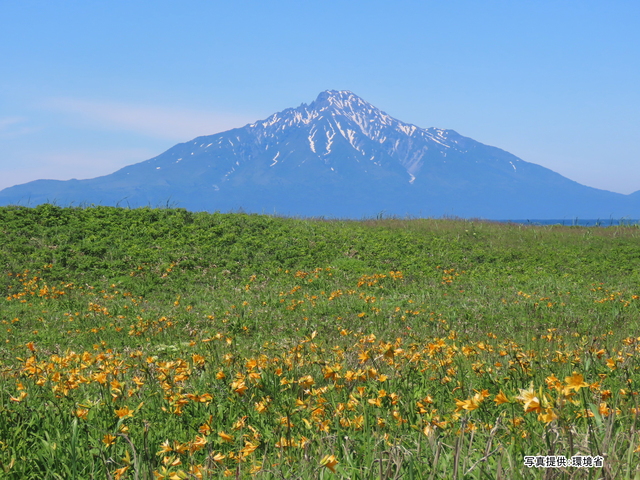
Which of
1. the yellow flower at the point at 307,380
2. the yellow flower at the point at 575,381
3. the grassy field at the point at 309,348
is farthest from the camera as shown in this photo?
the yellow flower at the point at 307,380

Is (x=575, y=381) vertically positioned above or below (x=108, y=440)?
above

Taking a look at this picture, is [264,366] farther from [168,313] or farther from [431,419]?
[168,313]

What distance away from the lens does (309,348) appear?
5508 mm

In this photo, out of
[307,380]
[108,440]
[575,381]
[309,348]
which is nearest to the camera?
[575,381]

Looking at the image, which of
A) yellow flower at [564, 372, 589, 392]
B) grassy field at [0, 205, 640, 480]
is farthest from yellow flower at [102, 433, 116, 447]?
yellow flower at [564, 372, 589, 392]

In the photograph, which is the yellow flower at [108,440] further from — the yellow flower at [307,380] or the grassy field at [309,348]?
the yellow flower at [307,380]

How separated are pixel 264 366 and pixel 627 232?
23.6 meters

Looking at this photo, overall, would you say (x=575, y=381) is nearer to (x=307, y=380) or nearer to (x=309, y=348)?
(x=307, y=380)

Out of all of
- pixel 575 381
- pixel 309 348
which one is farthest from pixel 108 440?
pixel 309 348

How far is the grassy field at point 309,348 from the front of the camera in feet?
7.37

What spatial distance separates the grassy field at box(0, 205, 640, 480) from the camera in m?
2.25

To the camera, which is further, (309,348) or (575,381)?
(309,348)


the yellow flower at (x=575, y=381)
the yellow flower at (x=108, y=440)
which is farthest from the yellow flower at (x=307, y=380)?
the yellow flower at (x=575, y=381)

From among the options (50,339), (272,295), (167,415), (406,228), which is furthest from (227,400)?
(406,228)
